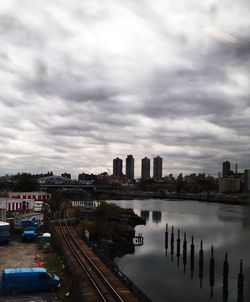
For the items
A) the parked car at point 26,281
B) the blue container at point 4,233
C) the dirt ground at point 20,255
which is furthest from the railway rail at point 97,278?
the blue container at point 4,233

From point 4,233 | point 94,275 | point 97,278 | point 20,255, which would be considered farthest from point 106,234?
point 97,278

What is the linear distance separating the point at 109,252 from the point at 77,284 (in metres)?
37.7

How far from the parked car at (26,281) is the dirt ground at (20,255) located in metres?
0.50

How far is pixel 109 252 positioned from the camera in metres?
69.6

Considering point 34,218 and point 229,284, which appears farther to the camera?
point 34,218

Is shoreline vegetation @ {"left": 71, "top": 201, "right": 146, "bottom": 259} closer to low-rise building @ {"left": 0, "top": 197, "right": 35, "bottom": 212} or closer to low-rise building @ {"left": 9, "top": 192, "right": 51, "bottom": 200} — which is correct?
low-rise building @ {"left": 0, "top": 197, "right": 35, "bottom": 212}

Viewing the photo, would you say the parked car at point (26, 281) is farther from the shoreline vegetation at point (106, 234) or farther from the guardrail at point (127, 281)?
the shoreline vegetation at point (106, 234)

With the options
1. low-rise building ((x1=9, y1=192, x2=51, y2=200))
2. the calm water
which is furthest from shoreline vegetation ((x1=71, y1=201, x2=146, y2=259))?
low-rise building ((x1=9, y1=192, x2=51, y2=200))

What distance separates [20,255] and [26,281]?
50.0ft

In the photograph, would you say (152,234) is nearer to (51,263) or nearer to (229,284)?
(229,284)

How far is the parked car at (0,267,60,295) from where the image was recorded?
31.2m

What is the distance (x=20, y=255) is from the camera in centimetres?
4641

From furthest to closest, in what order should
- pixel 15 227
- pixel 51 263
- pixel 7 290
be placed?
pixel 15 227 < pixel 51 263 < pixel 7 290

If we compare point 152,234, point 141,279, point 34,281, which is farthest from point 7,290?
point 152,234
